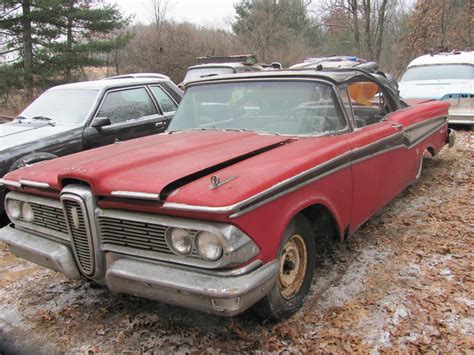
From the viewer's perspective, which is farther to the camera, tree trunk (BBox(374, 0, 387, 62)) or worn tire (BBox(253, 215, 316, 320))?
tree trunk (BBox(374, 0, 387, 62))

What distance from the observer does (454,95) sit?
938 centimetres

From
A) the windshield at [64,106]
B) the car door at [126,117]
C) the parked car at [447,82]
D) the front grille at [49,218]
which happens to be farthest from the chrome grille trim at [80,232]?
the parked car at [447,82]

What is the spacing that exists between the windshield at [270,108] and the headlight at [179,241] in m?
1.56

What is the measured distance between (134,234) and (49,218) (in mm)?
912

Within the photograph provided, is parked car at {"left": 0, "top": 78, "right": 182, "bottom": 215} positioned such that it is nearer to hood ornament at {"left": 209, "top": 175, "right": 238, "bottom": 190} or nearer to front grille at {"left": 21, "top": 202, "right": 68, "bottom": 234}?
front grille at {"left": 21, "top": 202, "right": 68, "bottom": 234}

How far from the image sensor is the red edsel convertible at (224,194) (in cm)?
254

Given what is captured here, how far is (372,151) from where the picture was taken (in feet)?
13.2

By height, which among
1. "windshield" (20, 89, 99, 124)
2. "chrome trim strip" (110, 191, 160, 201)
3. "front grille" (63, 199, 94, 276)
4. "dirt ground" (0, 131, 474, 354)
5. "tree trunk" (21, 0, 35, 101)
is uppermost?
"tree trunk" (21, 0, 35, 101)

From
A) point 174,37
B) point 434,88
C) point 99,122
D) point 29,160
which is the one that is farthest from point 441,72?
point 174,37

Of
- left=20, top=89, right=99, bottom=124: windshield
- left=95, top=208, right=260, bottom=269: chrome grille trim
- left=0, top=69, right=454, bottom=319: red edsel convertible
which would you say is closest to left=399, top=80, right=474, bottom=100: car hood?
left=0, top=69, right=454, bottom=319: red edsel convertible

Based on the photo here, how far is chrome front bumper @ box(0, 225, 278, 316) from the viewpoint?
2.46 meters

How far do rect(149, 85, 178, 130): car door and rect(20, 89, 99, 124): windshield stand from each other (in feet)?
3.18

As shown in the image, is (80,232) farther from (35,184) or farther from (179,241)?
(179,241)

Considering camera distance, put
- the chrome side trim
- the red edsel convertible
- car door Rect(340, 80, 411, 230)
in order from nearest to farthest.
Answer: the chrome side trim
the red edsel convertible
car door Rect(340, 80, 411, 230)
